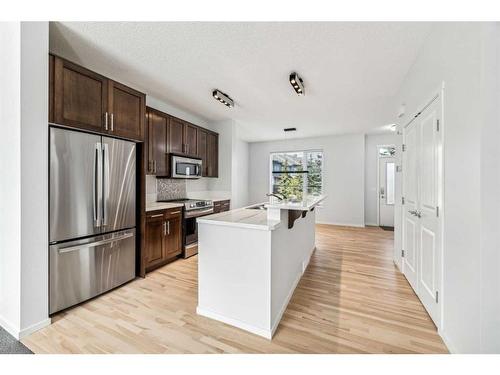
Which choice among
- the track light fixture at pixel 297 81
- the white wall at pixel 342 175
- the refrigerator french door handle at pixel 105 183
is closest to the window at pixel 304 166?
the white wall at pixel 342 175

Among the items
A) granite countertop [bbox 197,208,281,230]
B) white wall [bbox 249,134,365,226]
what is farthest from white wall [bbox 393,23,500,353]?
white wall [bbox 249,134,365,226]

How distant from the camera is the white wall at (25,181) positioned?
5.68ft

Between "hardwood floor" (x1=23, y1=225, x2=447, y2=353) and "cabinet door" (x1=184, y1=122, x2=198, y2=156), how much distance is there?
2.26 meters

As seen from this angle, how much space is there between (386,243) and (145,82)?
5170mm

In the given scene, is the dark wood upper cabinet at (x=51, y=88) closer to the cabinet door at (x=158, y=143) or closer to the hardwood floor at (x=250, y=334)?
the cabinet door at (x=158, y=143)

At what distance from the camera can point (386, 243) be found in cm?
457

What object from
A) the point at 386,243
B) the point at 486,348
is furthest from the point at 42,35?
the point at 386,243

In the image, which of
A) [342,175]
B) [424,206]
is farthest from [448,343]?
[342,175]

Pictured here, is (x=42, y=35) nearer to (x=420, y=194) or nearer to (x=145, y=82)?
(x=145, y=82)

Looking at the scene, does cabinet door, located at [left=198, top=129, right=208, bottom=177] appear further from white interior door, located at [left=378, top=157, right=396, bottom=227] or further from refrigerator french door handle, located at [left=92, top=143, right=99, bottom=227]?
white interior door, located at [left=378, top=157, right=396, bottom=227]

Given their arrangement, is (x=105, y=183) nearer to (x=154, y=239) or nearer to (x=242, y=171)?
(x=154, y=239)

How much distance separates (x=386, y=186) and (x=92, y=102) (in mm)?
6825

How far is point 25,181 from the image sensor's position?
1743 mm

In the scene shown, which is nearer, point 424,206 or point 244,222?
point 244,222
